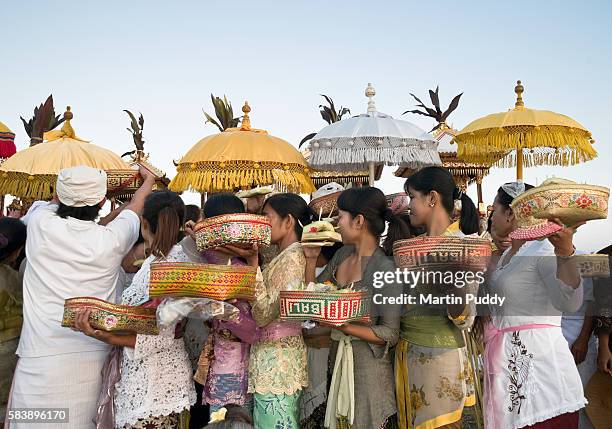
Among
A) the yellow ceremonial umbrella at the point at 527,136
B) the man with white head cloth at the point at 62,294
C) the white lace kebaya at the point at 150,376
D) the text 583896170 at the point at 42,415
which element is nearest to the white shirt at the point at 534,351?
the white lace kebaya at the point at 150,376

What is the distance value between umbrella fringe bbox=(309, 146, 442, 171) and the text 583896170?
4.06 metres

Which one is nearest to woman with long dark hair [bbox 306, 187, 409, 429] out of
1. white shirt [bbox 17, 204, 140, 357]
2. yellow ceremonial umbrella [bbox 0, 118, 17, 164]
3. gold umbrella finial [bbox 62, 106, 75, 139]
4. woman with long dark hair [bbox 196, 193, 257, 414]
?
woman with long dark hair [bbox 196, 193, 257, 414]

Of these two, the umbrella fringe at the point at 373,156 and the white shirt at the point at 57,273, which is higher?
the umbrella fringe at the point at 373,156

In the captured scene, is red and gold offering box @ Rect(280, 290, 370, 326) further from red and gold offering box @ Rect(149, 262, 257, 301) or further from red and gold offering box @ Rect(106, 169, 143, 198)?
red and gold offering box @ Rect(106, 169, 143, 198)

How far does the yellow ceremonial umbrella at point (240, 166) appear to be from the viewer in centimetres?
609

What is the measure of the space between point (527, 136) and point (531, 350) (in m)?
5.28

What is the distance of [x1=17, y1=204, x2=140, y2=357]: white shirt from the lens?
3.13m

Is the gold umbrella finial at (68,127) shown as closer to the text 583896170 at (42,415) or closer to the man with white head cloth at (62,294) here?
the man with white head cloth at (62,294)

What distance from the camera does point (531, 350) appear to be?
9.74ft

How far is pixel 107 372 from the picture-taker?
321cm

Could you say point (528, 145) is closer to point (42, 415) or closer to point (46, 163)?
point (46, 163)

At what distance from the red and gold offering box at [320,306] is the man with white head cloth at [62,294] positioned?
114cm

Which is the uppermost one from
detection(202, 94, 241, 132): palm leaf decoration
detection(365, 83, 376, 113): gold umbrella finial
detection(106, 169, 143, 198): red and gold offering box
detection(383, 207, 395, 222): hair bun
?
detection(202, 94, 241, 132): palm leaf decoration

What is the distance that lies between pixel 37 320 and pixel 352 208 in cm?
186
